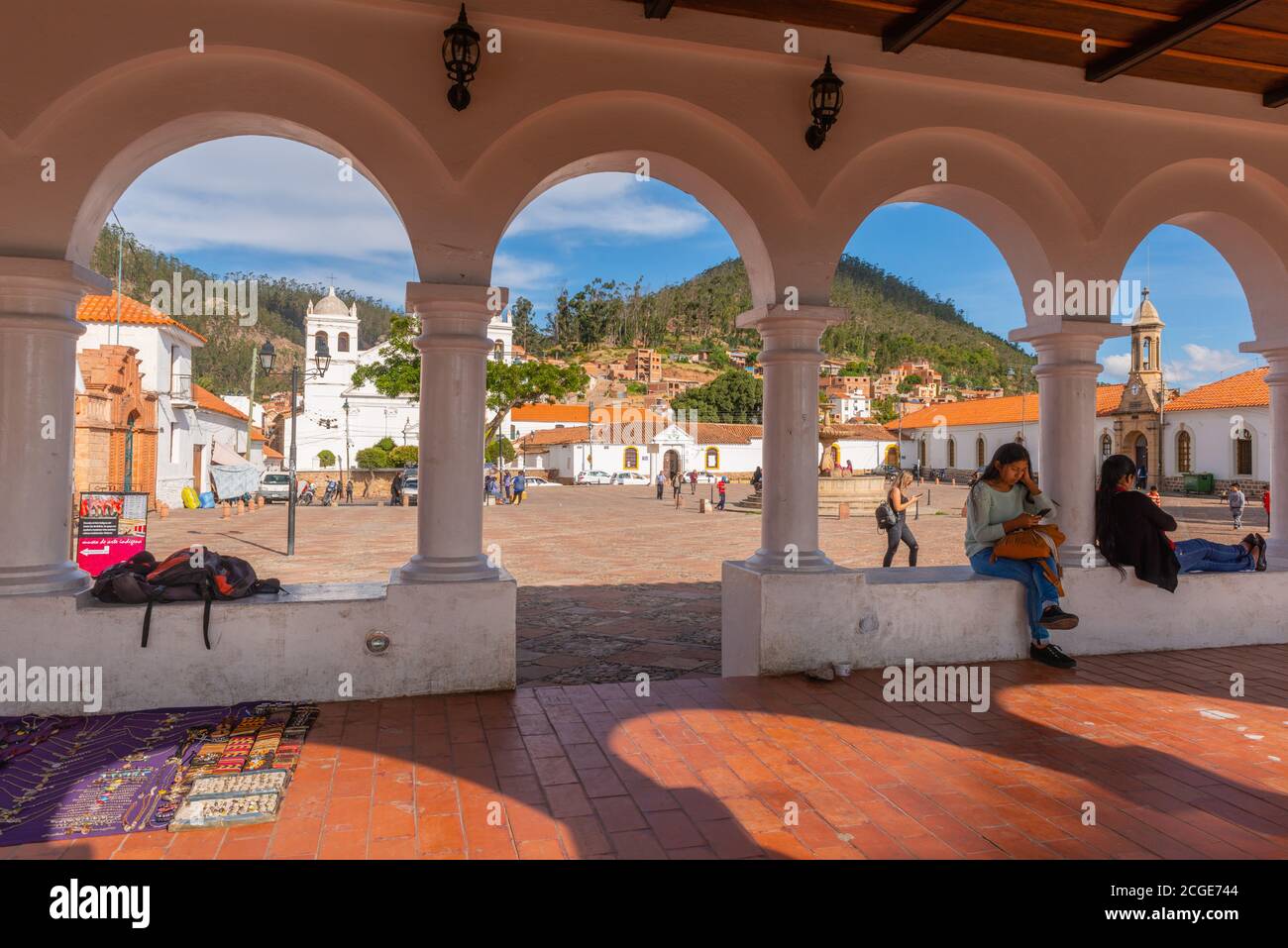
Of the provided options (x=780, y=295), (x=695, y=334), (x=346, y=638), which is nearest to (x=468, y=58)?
(x=780, y=295)

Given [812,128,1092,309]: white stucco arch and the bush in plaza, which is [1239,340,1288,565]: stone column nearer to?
[812,128,1092,309]: white stucco arch

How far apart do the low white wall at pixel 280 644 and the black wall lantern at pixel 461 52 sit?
9.13ft

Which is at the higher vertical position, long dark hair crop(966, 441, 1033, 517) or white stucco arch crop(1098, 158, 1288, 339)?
white stucco arch crop(1098, 158, 1288, 339)

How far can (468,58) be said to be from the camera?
4250 mm

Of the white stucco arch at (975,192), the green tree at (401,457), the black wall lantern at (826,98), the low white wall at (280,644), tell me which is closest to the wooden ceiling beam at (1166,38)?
the white stucco arch at (975,192)

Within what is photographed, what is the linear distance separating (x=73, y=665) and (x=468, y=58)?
3.74m

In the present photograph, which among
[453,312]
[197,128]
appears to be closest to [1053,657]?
[453,312]

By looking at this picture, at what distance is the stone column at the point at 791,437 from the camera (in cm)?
500

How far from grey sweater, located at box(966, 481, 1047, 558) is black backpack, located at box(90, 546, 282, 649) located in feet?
14.8

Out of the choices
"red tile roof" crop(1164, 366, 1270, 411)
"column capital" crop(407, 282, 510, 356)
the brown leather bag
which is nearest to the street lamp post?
"column capital" crop(407, 282, 510, 356)

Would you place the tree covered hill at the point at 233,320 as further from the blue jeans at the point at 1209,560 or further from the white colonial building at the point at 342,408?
the blue jeans at the point at 1209,560

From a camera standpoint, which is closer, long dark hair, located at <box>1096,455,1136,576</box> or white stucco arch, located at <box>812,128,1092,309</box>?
white stucco arch, located at <box>812,128,1092,309</box>

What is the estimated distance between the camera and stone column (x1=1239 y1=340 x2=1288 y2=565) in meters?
6.04
